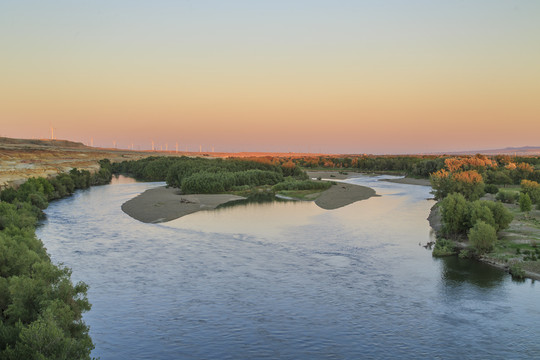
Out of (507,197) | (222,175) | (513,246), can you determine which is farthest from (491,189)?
(222,175)

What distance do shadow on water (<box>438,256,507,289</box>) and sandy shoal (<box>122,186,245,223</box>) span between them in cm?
3667

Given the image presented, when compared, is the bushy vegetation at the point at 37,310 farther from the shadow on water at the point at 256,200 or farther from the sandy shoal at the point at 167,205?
the shadow on water at the point at 256,200

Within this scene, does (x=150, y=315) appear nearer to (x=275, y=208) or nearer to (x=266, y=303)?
(x=266, y=303)

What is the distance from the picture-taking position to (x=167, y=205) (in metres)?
71.0

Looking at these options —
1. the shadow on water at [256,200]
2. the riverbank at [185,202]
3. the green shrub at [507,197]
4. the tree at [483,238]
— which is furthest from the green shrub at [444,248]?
the shadow on water at [256,200]

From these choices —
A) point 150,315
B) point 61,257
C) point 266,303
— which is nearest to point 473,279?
point 266,303

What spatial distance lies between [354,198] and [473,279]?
5103cm

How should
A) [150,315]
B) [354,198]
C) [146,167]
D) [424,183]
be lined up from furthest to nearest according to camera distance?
[146,167]
[424,183]
[354,198]
[150,315]

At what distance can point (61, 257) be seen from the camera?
128ft

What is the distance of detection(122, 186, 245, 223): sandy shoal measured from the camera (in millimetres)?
62125

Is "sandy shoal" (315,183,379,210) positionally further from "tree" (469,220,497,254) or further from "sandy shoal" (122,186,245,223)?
"tree" (469,220,497,254)

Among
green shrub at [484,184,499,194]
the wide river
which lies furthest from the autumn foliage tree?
the wide river

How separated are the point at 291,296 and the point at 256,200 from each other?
5436 centimetres

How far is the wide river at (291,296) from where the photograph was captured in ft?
75.3
